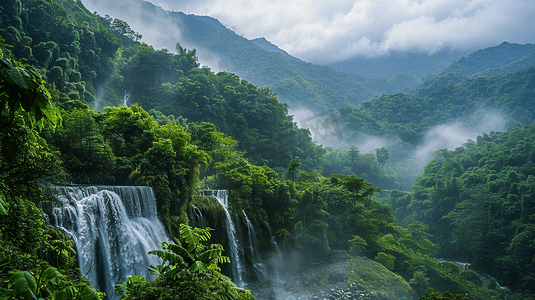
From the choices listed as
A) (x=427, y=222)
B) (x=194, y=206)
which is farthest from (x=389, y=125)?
(x=194, y=206)

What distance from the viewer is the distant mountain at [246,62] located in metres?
147

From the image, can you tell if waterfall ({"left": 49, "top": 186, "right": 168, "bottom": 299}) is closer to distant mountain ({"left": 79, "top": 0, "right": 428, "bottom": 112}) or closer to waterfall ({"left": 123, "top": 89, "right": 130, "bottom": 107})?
waterfall ({"left": 123, "top": 89, "right": 130, "bottom": 107})

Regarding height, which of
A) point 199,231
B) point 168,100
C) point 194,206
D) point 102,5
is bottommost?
point 194,206

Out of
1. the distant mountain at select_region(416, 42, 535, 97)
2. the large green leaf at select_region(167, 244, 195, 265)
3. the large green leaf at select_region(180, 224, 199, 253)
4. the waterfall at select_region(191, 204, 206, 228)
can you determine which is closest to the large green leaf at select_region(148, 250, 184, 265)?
the large green leaf at select_region(167, 244, 195, 265)

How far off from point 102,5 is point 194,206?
531 ft

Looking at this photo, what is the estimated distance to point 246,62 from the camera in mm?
186250

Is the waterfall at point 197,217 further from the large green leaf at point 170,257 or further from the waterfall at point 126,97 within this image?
the waterfall at point 126,97

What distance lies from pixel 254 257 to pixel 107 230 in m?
13.2

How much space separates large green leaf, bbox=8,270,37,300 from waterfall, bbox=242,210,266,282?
20.6 metres

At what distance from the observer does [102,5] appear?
141000 millimetres

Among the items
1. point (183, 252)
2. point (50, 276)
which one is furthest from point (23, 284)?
point (183, 252)

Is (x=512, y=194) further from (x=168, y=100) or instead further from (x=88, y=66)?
(x=88, y=66)

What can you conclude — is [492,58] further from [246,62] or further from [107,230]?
[107,230]

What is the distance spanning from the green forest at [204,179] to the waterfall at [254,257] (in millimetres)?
675
